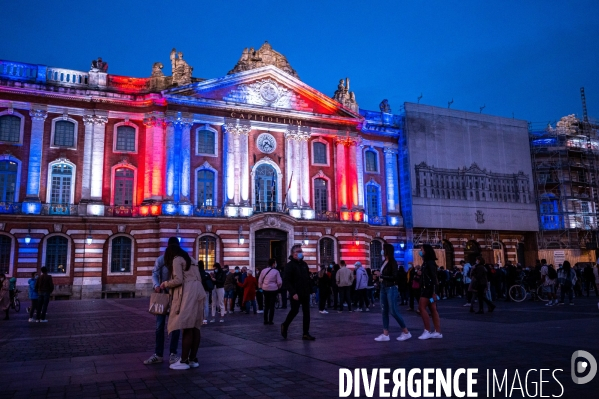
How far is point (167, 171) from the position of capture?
31000mm

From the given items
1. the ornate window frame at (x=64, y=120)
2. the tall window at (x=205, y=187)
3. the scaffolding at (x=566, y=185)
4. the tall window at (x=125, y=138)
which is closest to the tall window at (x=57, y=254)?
the ornate window frame at (x=64, y=120)

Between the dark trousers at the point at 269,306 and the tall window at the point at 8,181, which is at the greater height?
the tall window at the point at 8,181

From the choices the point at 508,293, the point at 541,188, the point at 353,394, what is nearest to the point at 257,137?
the point at 508,293

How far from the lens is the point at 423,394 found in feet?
19.2

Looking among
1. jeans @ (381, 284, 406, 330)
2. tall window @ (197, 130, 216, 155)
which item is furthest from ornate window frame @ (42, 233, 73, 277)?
jeans @ (381, 284, 406, 330)

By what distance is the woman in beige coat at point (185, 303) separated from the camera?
742 centimetres

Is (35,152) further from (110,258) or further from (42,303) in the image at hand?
(42,303)

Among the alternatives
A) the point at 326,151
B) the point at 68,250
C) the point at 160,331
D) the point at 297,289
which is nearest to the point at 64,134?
the point at 68,250

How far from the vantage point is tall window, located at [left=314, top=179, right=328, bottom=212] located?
35.3 meters

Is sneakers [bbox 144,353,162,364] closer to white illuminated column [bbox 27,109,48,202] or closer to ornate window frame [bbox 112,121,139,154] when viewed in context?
white illuminated column [bbox 27,109,48,202]

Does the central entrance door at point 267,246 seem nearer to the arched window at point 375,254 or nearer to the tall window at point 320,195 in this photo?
the tall window at point 320,195

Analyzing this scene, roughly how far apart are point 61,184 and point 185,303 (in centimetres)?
2617

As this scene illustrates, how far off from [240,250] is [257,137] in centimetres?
781

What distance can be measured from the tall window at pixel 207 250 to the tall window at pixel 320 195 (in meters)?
7.70
